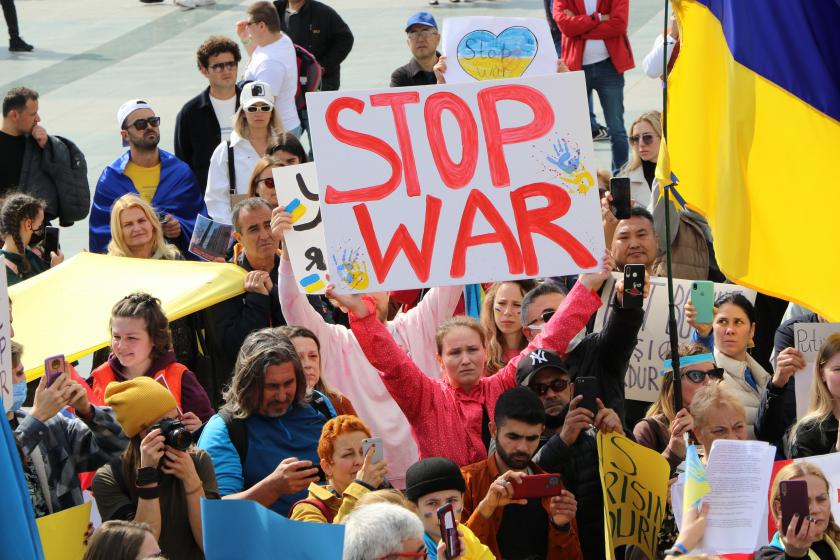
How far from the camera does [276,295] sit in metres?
7.28

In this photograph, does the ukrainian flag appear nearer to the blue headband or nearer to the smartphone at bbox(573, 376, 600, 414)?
the smartphone at bbox(573, 376, 600, 414)

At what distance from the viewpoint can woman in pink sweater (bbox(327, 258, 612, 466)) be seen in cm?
601

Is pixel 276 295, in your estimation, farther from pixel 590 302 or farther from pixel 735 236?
pixel 735 236

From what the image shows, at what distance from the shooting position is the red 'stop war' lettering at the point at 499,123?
6.27 meters

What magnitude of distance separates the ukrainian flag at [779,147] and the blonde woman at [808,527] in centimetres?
61

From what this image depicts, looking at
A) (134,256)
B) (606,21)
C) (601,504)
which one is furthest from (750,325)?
(606,21)

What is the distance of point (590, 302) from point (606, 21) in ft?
19.3

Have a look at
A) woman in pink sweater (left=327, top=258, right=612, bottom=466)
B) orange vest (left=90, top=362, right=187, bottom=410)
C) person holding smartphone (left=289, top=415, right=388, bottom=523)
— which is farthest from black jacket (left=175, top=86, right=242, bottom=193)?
person holding smartphone (left=289, top=415, right=388, bottom=523)

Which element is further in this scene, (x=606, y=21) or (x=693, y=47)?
(x=606, y=21)

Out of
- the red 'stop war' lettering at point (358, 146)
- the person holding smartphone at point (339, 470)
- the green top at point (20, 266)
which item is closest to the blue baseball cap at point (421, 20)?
the green top at point (20, 266)

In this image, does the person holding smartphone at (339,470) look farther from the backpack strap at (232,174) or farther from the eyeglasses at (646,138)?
the eyeglasses at (646,138)

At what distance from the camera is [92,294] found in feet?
24.6

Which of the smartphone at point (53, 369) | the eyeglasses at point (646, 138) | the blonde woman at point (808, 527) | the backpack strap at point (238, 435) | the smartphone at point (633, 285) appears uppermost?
the eyeglasses at point (646, 138)

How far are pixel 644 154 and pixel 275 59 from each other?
3.04 meters
